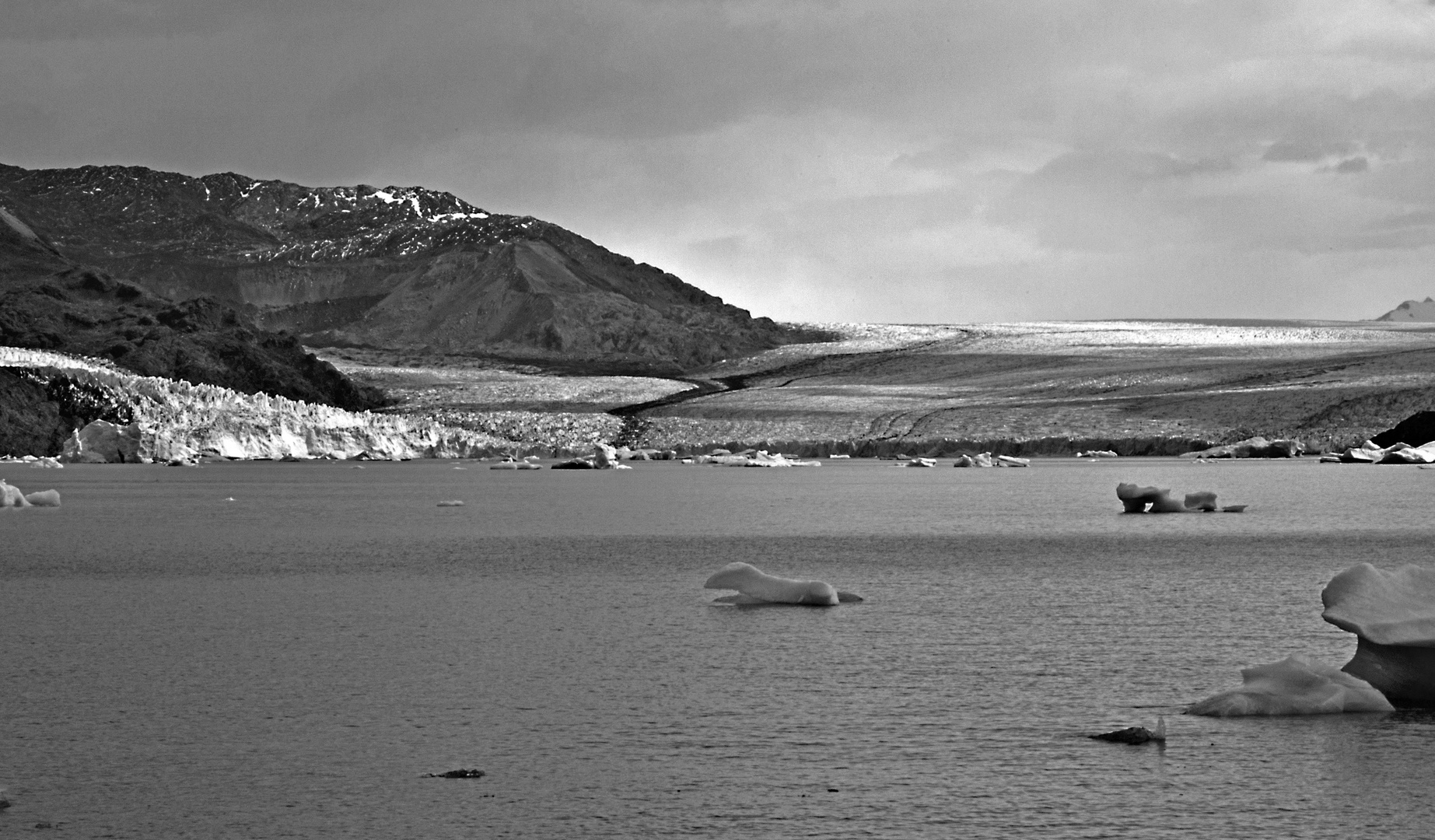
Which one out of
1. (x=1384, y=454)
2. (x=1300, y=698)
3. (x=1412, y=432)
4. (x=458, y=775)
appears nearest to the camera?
(x=458, y=775)

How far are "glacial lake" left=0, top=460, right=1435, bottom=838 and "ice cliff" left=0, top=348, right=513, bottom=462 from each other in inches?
1797

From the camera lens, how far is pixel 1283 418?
77.4 metres

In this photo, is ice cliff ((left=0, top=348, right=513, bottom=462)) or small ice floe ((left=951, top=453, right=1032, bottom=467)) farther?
ice cliff ((left=0, top=348, right=513, bottom=462))

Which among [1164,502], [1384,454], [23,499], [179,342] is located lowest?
[1164,502]

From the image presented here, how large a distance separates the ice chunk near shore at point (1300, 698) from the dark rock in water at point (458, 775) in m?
5.11

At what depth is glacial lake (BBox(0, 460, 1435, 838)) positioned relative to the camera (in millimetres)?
9078

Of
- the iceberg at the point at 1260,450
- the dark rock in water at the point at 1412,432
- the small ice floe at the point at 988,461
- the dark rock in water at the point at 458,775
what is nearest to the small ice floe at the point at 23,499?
the dark rock in water at the point at 458,775

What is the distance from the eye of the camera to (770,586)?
59.5 ft

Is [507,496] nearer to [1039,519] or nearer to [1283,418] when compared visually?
[1039,519]

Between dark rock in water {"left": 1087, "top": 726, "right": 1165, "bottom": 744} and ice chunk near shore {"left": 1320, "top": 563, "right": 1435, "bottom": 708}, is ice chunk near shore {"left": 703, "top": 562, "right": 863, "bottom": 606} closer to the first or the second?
ice chunk near shore {"left": 1320, "top": 563, "right": 1435, "bottom": 708}

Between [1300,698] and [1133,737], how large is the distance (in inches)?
65.7

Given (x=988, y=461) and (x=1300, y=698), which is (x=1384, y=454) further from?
(x=1300, y=698)

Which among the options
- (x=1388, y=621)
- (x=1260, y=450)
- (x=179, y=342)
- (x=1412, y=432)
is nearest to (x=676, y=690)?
(x=1388, y=621)

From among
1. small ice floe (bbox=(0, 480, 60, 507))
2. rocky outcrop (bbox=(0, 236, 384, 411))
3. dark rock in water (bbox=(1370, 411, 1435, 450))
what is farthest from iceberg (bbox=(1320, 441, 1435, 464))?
rocky outcrop (bbox=(0, 236, 384, 411))
